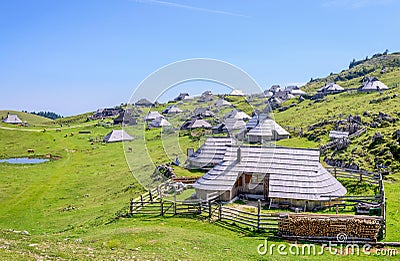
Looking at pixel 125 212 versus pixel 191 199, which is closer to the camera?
pixel 125 212

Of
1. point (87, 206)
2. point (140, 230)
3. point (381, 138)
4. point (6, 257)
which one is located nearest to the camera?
point (6, 257)

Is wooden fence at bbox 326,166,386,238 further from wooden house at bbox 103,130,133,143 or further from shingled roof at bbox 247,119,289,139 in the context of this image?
wooden house at bbox 103,130,133,143

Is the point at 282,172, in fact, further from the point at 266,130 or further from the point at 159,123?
the point at 159,123

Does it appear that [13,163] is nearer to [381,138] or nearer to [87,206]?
[87,206]

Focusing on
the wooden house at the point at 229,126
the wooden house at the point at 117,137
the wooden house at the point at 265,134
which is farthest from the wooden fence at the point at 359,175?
the wooden house at the point at 117,137

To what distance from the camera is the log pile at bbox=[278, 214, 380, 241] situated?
652 inches

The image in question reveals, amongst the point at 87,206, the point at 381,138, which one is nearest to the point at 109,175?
the point at 87,206

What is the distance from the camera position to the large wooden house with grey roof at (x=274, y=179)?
73.3 feet

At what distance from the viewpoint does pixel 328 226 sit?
17.0 metres

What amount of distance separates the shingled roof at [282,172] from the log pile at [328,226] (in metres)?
4.78

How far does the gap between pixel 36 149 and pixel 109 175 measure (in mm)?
25935

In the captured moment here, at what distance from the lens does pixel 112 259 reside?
12.8 meters

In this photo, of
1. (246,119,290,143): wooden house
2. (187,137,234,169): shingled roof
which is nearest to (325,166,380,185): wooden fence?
(187,137,234,169): shingled roof

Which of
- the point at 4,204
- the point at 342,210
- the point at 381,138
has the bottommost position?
the point at 4,204
